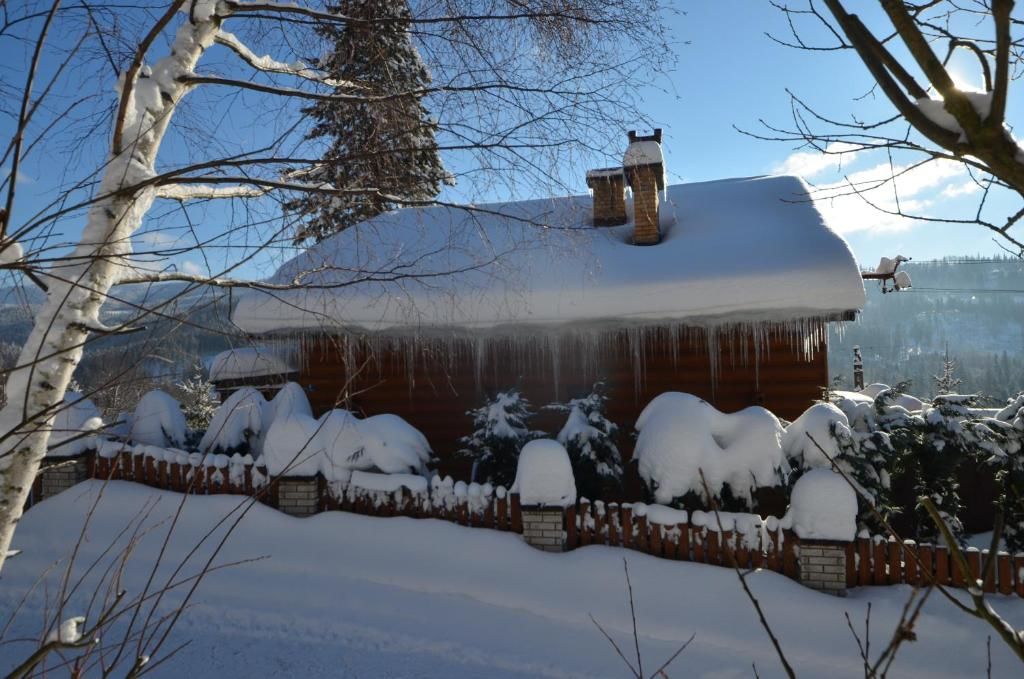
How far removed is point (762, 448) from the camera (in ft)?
21.0

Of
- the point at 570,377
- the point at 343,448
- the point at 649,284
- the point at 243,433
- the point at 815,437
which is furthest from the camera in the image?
the point at 570,377

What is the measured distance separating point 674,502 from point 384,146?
526cm

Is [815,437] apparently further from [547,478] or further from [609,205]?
[609,205]

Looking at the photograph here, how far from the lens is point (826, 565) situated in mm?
5750

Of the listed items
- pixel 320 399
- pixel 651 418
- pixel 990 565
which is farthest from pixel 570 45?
pixel 320 399

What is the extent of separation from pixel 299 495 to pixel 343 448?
760 mm

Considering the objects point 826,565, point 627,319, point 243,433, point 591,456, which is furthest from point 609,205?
point 243,433

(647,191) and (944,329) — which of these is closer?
(647,191)

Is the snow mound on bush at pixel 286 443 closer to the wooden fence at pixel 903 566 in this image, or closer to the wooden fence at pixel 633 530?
the wooden fence at pixel 633 530

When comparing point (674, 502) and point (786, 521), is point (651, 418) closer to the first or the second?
point (674, 502)

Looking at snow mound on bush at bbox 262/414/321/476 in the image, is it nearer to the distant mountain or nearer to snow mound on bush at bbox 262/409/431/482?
snow mound on bush at bbox 262/409/431/482

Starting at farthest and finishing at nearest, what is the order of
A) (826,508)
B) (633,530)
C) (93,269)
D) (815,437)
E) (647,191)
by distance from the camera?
(647,191)
(815,437)
(633,530)
(826,508)
(93,269)

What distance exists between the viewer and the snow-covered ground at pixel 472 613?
5.04 metres

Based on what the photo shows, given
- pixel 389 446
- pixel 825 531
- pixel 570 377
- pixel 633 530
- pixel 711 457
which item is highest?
pixel 570 377
